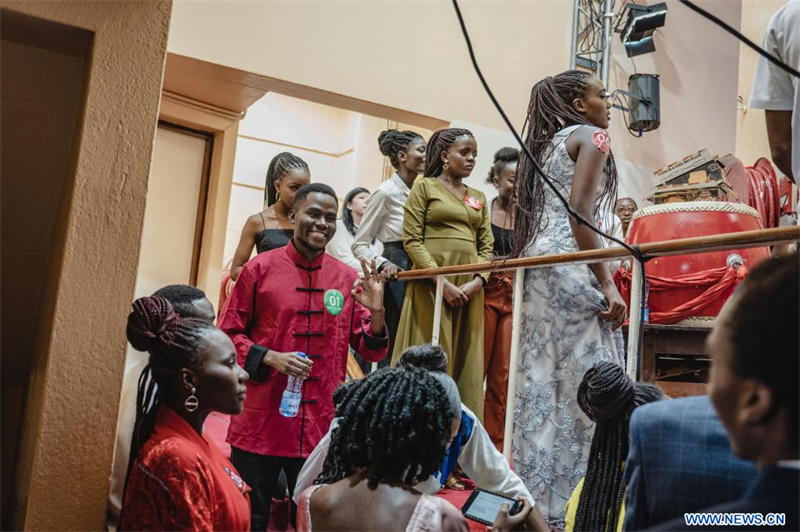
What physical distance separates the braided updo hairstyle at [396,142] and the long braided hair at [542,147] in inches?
73.9

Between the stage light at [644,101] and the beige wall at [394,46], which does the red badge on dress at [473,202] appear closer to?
the beige wall at [394,46]

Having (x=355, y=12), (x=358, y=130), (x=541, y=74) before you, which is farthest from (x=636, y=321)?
(x=358, y=130)

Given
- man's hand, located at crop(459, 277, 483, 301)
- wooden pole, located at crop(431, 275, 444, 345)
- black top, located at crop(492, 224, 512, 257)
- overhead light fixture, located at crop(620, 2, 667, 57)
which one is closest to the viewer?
wooden pole, located at crop(431, 275, 444, 345)

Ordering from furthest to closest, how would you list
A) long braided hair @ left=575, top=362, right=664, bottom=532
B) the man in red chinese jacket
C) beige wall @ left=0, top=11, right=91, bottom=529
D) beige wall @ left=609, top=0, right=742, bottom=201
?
1. beige wall @ left=609, top=0, right=742, bottom=201
2. the man in red chinese jacket
3. beige wall @ left=0, top=11, right=91, bottom=529
4. long braided hair @ left=575, top=362, right=664, bottom=532

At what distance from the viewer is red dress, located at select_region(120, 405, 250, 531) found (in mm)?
1864

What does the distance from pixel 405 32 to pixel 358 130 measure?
4744mm

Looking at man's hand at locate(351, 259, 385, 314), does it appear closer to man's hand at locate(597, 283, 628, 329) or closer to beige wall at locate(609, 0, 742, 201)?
man's hand at locate(597, 283, 628, 329)

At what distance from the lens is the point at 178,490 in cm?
187

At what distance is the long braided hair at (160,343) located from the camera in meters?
2.08

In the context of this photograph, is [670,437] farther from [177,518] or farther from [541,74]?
[541,74]

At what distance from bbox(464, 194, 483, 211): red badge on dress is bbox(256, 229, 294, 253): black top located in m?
1.00

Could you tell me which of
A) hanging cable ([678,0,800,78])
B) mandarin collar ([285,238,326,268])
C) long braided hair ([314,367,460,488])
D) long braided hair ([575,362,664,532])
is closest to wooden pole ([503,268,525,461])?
mandarin collar ([285,238,326,268])

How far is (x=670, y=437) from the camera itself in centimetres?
111

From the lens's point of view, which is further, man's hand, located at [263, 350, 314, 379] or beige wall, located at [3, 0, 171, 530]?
man's hand, located at [263, 350, 314, 379]
